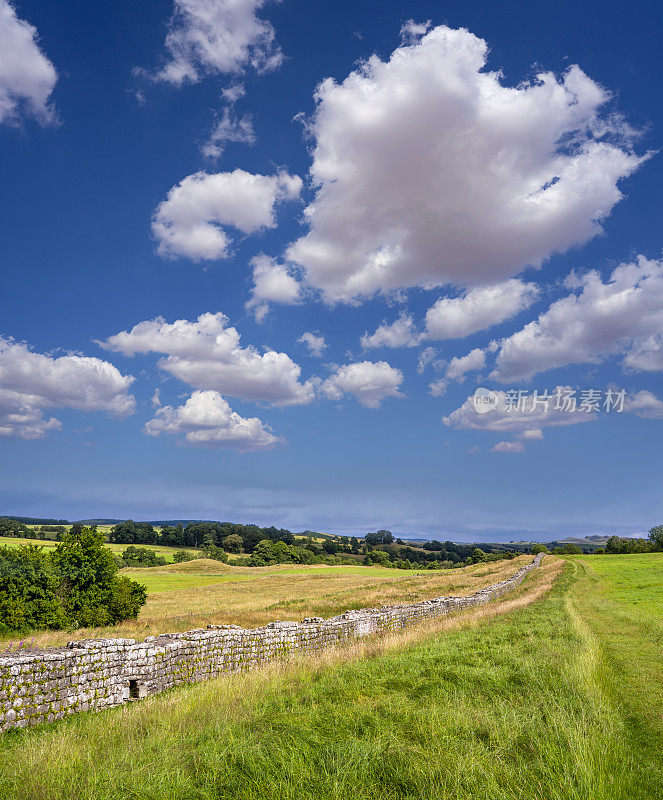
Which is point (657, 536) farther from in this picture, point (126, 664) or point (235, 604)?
point (126, 664)

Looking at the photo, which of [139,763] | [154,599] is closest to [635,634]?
[139,763]

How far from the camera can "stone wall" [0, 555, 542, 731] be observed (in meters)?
8.80

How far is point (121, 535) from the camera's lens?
129 metres

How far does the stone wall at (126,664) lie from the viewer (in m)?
8.80

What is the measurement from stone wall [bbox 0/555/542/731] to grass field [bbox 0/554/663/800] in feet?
2.00

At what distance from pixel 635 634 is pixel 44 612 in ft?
93.4

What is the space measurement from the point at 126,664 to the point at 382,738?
753 cm

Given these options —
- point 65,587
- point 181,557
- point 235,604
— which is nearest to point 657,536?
point 235,604

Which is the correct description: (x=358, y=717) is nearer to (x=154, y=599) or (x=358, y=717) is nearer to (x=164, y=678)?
(x=164, y=678)

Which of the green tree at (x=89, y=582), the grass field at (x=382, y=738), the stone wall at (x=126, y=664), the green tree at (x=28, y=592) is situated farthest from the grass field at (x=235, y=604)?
the grass field at (x=382, y=738)

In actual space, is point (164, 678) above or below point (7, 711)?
below

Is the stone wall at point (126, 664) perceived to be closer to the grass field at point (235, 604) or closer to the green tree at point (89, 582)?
the grass field at point (235, 604)

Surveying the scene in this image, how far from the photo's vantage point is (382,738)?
6.12 meters

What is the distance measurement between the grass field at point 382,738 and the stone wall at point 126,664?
0.61 metres
